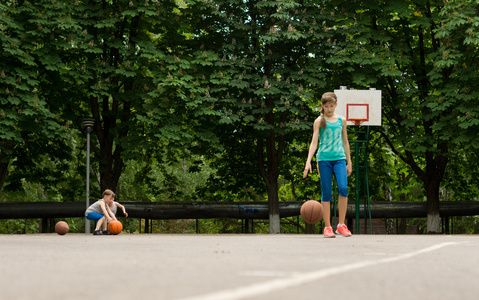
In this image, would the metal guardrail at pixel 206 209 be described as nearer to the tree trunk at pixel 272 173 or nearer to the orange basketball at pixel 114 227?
the tree trunk at pixel 272 173

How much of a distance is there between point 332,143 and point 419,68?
13.0 metres

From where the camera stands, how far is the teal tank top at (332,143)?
1173 cm

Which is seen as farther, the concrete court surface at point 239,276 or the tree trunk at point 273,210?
the tree trunk at point 273,210

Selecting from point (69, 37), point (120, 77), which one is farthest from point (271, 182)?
point (69, 37)

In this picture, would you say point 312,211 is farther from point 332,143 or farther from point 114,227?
point 114,227

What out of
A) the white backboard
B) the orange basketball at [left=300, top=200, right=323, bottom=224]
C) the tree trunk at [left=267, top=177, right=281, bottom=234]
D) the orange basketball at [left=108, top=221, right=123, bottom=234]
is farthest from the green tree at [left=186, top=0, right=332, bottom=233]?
the orange basketball at [left=300, top=200, right=323, bottom=224]

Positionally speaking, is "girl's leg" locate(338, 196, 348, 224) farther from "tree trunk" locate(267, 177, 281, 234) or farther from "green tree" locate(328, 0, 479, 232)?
"tree trunk" locate(267, 177, 281, 234)

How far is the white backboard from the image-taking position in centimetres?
1914

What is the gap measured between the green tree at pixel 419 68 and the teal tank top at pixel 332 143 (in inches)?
382

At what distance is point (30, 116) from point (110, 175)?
3974 mm

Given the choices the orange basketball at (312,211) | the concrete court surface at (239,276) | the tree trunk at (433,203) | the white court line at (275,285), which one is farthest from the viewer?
the tree trunk at (433,203)

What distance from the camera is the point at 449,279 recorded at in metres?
4.98

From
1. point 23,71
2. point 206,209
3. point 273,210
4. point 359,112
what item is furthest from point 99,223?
point 273,210

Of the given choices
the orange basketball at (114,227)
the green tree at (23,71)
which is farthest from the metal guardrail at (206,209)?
the orange basketball at (114,227)
